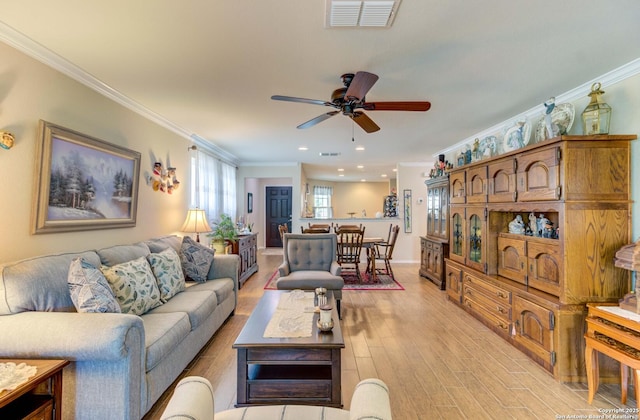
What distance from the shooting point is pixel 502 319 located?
10.2 ft

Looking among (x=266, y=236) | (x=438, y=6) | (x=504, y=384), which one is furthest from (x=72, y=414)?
(x=266, y=236)

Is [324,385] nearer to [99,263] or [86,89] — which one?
[99,263]

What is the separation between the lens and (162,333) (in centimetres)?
207

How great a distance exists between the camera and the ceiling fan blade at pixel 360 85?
2.12 m

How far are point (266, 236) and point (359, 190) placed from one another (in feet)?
14.8

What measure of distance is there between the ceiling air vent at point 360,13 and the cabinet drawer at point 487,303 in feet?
9.30

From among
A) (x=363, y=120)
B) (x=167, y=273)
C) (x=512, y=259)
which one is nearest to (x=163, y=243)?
(x=167, y=273)

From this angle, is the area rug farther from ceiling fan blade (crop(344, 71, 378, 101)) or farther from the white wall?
ceiling fan blade (crop(344, 71, 378, 101))

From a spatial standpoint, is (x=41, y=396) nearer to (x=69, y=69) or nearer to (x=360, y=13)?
(x=69, y=69)

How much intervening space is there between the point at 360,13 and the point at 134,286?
2.46 metres

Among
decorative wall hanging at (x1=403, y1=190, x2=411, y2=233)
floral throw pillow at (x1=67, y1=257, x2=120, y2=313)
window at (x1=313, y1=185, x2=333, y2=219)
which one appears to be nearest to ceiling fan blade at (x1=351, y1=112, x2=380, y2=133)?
floral throw pillow at (x1=67, y1=257, x2=120, y2=313)

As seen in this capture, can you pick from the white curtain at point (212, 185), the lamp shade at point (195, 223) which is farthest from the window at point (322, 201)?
the lamp shade at point (195, 223)

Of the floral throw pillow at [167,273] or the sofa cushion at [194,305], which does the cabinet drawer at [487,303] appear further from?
the floral throw pillow at [167,273]

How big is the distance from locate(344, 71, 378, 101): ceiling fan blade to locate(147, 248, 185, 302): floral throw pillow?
88.8 inches
